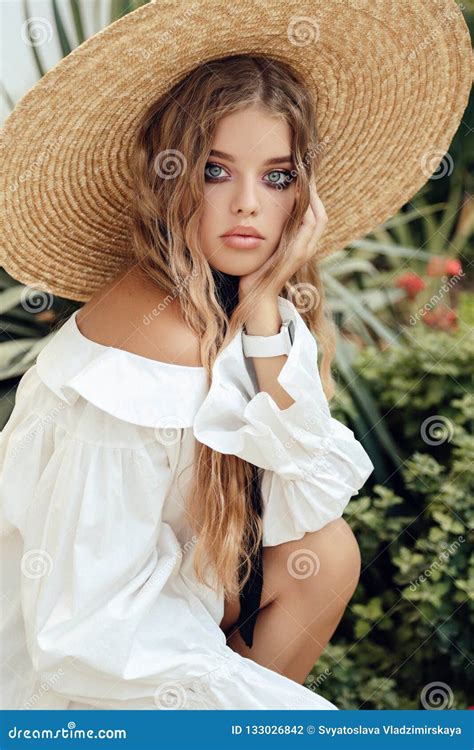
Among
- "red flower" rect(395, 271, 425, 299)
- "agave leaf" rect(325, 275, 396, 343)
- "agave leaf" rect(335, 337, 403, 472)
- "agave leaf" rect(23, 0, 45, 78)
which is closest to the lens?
"agave leaf" rect(335, 337, 403, 472)

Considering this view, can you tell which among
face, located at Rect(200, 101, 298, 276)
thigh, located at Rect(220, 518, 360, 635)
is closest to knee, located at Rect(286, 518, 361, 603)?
thigh, located at Rect(220, 518, 360, 635)

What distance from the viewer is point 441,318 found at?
336cm

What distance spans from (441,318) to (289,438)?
1.72 m

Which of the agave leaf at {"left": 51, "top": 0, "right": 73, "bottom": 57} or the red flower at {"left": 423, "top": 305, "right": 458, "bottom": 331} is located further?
the red flower at {"left": 423, "top": 305, "right": 458, "bottom": 331}

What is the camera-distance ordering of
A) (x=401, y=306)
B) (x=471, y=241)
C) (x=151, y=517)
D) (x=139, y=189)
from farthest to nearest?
(x=471, y=241) < (x=401, y=306) < (x=139, y=189) < (x=151, y=517)

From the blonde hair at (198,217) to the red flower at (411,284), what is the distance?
5.57 ft

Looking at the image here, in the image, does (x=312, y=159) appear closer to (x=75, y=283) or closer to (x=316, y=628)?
(x=75, y=283)

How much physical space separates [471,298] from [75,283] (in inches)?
82.3

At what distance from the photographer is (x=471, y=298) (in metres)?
3.81

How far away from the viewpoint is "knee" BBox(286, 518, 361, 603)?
1979 mm

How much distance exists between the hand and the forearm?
1.2 inches

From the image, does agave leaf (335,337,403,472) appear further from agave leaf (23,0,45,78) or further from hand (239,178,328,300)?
agave leaf (23,0,45,78)
